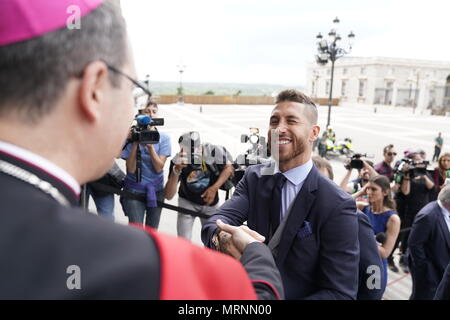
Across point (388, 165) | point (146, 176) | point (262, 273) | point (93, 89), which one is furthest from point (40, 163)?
point (388, 165)

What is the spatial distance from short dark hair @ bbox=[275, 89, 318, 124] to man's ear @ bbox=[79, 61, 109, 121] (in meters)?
1.35

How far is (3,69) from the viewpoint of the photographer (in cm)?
67

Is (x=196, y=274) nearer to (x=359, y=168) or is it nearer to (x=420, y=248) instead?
(x=420, y=248)

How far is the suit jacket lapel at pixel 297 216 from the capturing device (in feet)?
5.15

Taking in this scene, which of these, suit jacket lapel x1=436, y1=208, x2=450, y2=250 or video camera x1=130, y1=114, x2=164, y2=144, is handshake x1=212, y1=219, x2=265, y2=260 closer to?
video camera x1=130, y1=114, x2=164, y2=144

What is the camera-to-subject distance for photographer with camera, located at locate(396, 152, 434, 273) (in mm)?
4898

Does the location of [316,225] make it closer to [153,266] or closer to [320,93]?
[153,266]

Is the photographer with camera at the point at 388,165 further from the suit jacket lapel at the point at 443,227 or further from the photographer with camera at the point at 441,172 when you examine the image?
the suit jacket lapel at the point at 443,227

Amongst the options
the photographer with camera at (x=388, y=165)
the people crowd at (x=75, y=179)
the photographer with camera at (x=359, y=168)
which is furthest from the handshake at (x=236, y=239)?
the photographer with camera at (x=388, y=165)

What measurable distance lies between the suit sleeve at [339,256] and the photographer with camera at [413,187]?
3910mm

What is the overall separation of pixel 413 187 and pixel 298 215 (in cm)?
415

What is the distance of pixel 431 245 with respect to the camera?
3.32 metres

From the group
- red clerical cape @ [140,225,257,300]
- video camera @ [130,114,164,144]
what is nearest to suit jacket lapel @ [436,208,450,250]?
video camera @ [130,114,164,144]

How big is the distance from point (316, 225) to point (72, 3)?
4.29 feet
